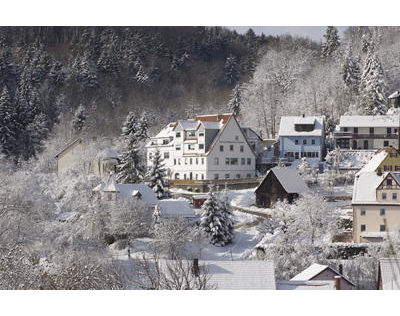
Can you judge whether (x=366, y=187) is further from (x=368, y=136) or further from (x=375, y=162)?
(x=368, y=136)

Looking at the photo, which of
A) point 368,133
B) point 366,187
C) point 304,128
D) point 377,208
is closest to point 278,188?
point 366,187

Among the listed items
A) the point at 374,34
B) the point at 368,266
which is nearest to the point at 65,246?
the point at 368,266

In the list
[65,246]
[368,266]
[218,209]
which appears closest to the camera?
[368,266]

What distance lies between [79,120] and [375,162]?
1377 inches

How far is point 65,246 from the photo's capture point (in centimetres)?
2944

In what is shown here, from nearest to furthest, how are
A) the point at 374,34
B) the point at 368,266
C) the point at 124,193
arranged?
the point at 368,266 → the point at 124,193 → the point at 374,34

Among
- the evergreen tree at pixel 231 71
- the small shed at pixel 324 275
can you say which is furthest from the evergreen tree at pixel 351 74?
the small shed at pixel 324 275

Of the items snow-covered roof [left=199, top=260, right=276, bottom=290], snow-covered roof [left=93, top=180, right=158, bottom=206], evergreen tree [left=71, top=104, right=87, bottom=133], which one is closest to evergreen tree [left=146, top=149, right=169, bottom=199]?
snow-covered roof [left=93, top=180, right=158, bottom=206]

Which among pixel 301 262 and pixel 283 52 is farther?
pixel 283 52

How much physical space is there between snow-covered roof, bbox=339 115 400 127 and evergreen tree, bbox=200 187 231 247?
17227 mm

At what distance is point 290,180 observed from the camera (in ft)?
125
